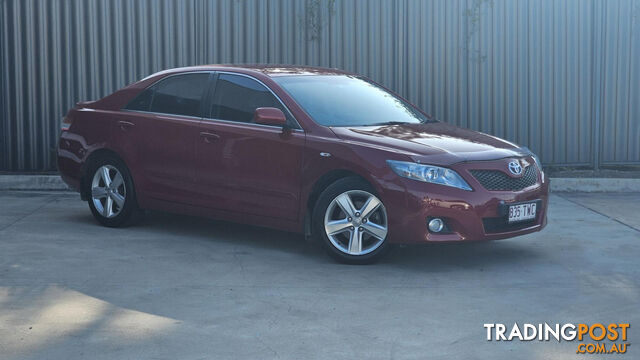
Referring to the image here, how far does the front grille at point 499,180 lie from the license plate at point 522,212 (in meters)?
0.14

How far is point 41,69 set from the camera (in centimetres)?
1298

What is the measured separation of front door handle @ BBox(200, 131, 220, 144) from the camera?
28.6 ft

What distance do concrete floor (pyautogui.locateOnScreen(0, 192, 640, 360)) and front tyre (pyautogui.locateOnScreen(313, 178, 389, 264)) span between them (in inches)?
5.4

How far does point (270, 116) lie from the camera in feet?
Answer: 27.0

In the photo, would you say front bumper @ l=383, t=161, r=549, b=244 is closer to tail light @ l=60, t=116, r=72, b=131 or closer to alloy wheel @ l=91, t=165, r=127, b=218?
alloy wheel @ l=91, t=165, r=127, b=218

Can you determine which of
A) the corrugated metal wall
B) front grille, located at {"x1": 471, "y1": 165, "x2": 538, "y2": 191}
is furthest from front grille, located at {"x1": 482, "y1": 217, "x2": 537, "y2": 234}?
the corrugated metal wall

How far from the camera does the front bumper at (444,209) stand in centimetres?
754

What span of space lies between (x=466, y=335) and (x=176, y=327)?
5.33 feet

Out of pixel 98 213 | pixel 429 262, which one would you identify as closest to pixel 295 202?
pixel 429 262

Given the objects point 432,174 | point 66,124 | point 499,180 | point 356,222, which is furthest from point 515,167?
point 66,124

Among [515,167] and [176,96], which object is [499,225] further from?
[176,96]

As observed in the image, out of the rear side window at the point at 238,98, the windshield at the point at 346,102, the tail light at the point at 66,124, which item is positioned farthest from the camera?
the tail light at the point at 66,124

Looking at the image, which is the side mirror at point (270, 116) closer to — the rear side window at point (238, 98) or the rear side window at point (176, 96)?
the rear side window at point (238, 98)

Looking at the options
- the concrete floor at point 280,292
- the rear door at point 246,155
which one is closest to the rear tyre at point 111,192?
the concrete floor at point 280,292
